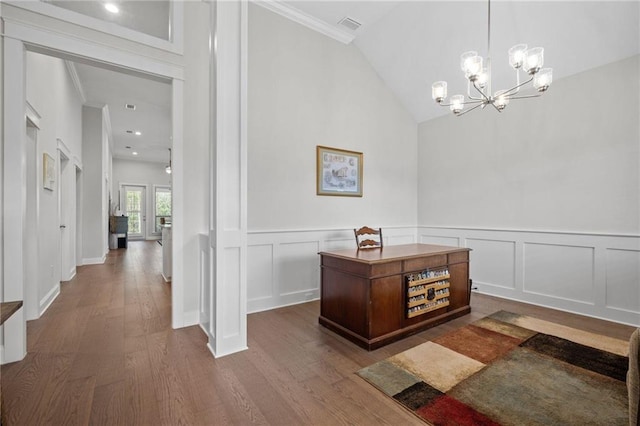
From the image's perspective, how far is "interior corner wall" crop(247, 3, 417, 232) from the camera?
367 cm

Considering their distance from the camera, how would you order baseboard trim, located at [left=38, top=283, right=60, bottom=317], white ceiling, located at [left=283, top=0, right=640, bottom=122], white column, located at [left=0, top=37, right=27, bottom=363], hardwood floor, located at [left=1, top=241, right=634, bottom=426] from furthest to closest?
baseboard trim, located at [left=38, top=283, right=60, bottom=317] < white ceiling, located at [left=283, top=0, right=640, bottom=122] < white column, located at [left=0, top=37, right=27, bottom=363] < hardwood floor, located at [left=1, top=241, right=634, bottom=426]

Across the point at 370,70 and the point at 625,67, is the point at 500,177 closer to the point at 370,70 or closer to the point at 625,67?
the point at 625,67

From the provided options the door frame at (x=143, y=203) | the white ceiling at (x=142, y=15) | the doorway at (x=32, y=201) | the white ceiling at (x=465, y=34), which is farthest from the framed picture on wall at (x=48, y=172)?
the door frame at (x=143, y=203)

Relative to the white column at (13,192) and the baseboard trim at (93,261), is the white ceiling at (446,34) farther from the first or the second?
the baseboard trim at (93,261)

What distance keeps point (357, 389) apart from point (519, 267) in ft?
10.5

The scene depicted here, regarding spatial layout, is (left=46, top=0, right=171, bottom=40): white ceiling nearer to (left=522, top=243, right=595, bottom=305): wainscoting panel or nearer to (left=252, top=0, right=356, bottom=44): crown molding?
(left=252, top=0, right=356, bottom=44): crown molding

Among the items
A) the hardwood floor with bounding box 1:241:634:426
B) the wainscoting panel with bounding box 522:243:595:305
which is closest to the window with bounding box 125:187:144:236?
the hardwood floor with bounding box 1:241:634:426

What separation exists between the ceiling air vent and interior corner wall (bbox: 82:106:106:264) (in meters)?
5.86

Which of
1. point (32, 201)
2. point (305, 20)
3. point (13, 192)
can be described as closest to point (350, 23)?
point (305, 20)

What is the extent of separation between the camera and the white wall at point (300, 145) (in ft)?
12.0

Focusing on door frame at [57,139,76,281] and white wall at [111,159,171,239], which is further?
white wall at [111,159,171,239]

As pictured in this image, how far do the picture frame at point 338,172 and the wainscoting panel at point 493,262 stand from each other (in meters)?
1.95

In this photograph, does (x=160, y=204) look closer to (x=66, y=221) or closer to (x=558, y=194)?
(x=66, y=221)

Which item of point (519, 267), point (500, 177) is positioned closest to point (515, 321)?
point (519, 267)
